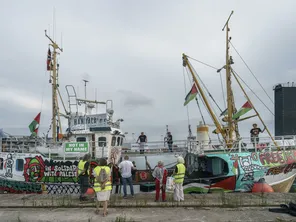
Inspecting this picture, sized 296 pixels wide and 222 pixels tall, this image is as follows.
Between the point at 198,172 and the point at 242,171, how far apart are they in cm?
256

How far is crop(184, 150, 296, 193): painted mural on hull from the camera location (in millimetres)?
14898

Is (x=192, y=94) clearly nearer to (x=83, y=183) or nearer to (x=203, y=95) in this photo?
(x=203, y=95)

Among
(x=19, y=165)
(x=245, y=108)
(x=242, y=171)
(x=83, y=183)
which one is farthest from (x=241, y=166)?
(x=19, y=165)

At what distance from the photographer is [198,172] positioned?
16.4m

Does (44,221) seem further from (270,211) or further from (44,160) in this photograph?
(44,160)

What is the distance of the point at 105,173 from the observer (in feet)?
28.6

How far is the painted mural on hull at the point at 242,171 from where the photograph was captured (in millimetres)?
14898

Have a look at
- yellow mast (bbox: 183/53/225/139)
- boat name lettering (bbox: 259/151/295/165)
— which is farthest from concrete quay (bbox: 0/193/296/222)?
yellow mast (bbox: 183/53/225/139)

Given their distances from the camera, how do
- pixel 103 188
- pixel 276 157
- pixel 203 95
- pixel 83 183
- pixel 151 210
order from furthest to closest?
pixel 203 95
pixel 276 157
pixel 83 183
pixel 151 210
pixel 103 188

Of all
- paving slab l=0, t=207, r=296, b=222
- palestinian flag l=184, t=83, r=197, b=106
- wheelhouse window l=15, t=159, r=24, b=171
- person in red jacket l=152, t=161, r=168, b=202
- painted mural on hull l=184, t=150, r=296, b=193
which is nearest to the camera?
paving slab l=0, t=207, r=296, b=222

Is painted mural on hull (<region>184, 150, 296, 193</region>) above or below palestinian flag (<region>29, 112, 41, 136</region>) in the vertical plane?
below

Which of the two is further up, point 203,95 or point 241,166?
point 203,95

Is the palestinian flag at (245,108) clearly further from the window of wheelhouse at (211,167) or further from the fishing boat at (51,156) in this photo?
the fishing boat at (51,156)

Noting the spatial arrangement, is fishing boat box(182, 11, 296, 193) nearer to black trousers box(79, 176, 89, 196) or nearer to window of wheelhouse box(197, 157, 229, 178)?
window of wheelhouse box(197, 157, 229, 178)
